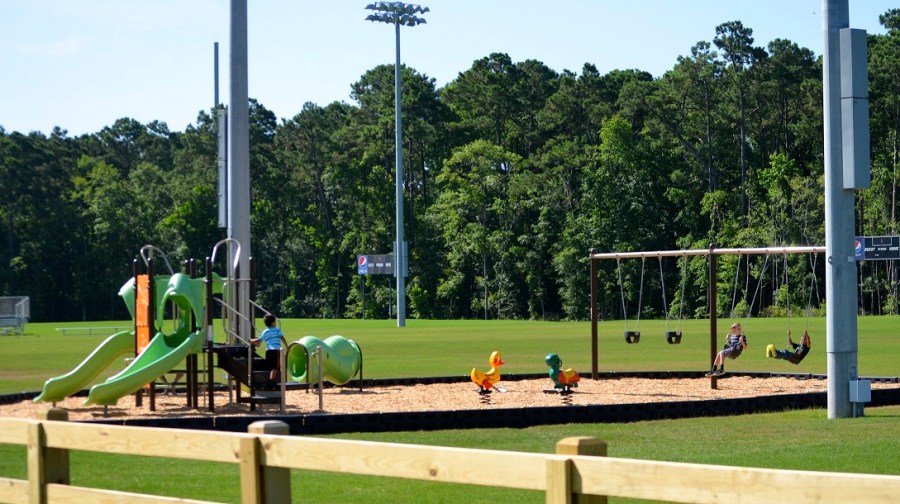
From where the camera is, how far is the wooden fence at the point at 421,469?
181 inches

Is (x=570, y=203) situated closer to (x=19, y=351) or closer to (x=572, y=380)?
(x=19, y=351)

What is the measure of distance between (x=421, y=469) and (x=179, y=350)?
14.7 metres

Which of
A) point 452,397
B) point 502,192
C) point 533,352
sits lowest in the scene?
point 533,352

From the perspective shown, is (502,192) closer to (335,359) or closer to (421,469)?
(335,359)

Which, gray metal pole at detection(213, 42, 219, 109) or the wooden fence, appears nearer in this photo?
the wooden fence

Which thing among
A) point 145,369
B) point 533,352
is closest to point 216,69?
point 533,352

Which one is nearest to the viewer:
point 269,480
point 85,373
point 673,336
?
point 269,480

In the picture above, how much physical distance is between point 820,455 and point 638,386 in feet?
37.9

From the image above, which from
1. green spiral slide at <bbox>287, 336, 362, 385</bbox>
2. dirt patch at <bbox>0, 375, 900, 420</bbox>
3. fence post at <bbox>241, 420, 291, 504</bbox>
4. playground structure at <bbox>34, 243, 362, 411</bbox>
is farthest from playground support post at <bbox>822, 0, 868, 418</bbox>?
fence post at <bbox>241, 420, 291, 504</bbox>

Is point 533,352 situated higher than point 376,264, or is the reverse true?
point 376,264

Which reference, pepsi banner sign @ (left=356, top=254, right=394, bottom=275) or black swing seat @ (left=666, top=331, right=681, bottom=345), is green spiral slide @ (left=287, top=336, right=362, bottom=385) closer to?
black swing seat @ (left=666, top=331, right=681, bottom=345)

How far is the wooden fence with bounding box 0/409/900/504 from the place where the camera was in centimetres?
459

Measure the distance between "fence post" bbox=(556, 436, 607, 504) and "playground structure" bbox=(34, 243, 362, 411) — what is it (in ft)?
46.7

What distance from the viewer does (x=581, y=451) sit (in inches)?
207
